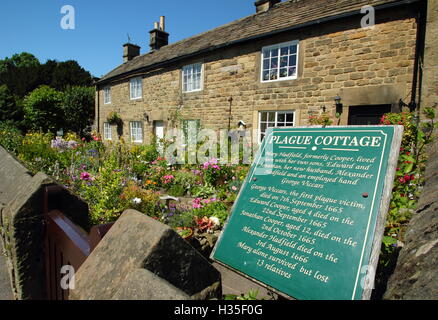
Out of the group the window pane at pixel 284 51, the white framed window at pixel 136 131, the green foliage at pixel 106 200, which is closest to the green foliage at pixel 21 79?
the white framed window at pixel 136 131

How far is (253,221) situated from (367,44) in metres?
7.70

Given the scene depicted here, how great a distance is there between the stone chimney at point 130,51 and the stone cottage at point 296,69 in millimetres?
7007

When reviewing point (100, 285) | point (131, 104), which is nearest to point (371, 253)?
point (100, 285)

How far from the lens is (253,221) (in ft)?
6.69

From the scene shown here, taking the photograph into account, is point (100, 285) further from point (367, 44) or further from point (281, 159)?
point (367, 44)

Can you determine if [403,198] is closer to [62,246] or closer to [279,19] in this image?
[62,246]

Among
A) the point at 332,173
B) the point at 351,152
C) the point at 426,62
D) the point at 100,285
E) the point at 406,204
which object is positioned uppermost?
the point at 426,62

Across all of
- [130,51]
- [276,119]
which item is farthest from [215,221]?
[130,51]

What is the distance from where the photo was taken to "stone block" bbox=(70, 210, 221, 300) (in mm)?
959

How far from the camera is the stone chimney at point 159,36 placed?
691 inches

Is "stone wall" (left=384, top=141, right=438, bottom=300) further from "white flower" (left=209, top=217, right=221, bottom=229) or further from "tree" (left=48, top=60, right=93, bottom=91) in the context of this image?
"tree" (left=48, top=60, right=93, bottom=91)

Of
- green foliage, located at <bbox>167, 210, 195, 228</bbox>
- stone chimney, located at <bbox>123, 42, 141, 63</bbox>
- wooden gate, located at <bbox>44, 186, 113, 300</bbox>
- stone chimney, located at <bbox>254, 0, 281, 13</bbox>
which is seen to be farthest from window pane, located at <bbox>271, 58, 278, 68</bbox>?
stone chimney, located at <bbox>123, 42, 141, 63</bbox>

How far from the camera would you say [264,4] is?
11.6m

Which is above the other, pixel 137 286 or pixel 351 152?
pixel 351 152
